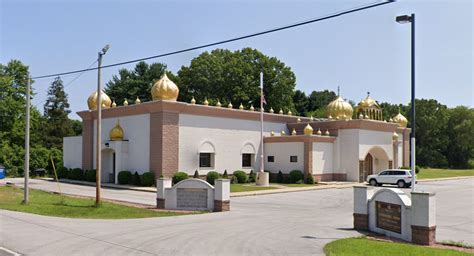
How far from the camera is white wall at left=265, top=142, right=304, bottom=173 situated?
41.0 metres

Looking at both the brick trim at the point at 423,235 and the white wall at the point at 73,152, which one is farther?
the white wall at the point at 73,152

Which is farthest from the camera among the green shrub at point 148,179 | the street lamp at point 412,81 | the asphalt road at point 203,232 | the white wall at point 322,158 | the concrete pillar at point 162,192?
the white wall at point 322,158

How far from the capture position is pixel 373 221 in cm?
1537

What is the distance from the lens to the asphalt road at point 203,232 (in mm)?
11850

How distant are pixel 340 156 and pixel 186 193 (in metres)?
24.2

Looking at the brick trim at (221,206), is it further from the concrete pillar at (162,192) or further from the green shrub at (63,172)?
the green shrub at (63,172)

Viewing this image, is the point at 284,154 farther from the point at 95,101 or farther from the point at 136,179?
the point at 95,101

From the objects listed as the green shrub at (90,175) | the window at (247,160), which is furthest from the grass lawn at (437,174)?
the green shrub at (90,175)

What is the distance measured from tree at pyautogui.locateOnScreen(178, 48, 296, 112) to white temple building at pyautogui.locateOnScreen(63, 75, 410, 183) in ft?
61.6

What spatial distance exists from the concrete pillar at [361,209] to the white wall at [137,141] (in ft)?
73.1

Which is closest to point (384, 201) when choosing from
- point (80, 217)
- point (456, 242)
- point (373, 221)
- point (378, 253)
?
point (373, 221)

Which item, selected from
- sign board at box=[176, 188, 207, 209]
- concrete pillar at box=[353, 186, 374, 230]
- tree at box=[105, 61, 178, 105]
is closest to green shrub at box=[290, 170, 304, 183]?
sign board at box=[176, 188, 207, 209]

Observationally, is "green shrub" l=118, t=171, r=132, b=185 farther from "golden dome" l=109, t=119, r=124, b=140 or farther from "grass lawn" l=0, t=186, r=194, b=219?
"grass lawn" l=0, t=186, r=194, b=219

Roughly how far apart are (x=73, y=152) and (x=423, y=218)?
3750 cm
